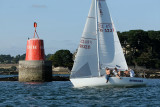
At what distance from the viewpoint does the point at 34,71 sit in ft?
163

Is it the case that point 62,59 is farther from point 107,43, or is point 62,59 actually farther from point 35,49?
point 107,43

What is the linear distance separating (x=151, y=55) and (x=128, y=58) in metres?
8.53

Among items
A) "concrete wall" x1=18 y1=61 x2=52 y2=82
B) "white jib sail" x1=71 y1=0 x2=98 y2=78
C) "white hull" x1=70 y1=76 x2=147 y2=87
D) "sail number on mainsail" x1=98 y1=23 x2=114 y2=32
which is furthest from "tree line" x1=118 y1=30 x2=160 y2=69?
"white jib sail" x1=71 y1=0 x2=98 y2=78

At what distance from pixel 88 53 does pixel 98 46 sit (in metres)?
1.35

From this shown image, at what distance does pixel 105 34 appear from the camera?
127 feet

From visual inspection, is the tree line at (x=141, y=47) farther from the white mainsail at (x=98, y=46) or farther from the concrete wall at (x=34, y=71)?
the white mainsail at (x=98, y=46)

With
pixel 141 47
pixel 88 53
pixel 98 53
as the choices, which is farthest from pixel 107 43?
pixel 141 47

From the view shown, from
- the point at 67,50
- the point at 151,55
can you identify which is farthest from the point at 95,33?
the point at 67,50

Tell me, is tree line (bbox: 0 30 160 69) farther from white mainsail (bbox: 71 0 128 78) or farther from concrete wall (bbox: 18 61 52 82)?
white mainsail (bbox: 71 0 128 78)

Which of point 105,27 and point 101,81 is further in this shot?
point 105,27

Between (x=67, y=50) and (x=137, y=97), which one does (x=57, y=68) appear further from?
(x=137, y=97)

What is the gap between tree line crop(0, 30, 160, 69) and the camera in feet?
445

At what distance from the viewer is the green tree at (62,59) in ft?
470

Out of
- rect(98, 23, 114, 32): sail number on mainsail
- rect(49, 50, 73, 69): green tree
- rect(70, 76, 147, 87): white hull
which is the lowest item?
rect(70, 76, 147, 87): white hull
